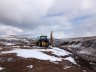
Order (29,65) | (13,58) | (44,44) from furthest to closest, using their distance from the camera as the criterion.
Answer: (44,44), (13,58), (29,65)

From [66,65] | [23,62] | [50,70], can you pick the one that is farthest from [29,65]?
[66,65]

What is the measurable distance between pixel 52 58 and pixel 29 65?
20.3 ft

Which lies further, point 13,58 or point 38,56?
point 38,56

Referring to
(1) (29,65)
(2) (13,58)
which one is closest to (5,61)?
(2) (13,58)

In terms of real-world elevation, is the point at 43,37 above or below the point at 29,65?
above

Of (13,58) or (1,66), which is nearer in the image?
(1,66)

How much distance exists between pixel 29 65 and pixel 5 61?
438 cm

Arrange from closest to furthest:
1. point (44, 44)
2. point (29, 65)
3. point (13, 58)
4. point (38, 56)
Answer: point (29, 65)
point (13, 58)
point (38, 56)
point (44, 44)

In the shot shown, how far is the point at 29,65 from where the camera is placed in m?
31.5

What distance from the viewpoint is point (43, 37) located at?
59.6 metres

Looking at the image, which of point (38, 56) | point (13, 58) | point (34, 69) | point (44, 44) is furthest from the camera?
point (44, 44)

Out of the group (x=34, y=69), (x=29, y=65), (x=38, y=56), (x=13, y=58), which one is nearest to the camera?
(x=34, y=69)

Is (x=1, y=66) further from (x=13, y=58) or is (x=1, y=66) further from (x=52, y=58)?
(x=52, y=58)

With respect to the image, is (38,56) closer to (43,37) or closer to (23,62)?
(23,62)
